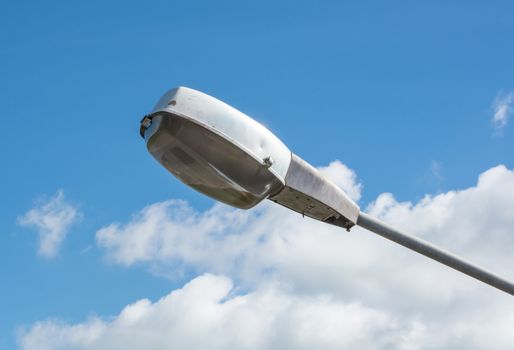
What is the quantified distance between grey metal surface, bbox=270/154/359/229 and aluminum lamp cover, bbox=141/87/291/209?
10 centimetres

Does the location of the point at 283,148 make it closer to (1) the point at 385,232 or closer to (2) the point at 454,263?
(1) the point at 385,232

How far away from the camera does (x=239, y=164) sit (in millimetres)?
5809

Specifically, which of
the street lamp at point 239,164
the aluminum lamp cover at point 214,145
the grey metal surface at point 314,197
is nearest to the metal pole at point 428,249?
the street lamp at point 239,164

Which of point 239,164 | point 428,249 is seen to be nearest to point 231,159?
point 239,164

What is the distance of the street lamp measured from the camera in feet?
18.5

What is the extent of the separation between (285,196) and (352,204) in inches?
22.3

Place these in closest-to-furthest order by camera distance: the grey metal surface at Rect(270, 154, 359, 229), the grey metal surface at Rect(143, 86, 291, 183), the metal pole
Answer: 1. the grey metal surface at Rect(143, 86, 291, 183)
2. the grey metal surface at Rect(270, 154, 359, 229)
3. the metal pole

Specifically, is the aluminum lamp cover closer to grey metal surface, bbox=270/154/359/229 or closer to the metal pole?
grey metal surface, bbox=270/154/359/229

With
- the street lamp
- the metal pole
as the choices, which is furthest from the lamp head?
the metal pole

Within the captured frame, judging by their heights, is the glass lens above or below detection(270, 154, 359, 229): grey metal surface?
below

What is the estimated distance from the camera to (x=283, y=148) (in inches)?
232

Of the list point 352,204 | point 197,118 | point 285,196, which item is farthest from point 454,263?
point 197,118

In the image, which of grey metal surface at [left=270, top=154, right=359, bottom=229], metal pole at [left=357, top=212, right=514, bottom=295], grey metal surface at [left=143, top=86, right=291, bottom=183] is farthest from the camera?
metal pole at [left=357, top=212, right=514, bottom=295]

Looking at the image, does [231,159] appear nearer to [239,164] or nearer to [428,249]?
[239,164]
